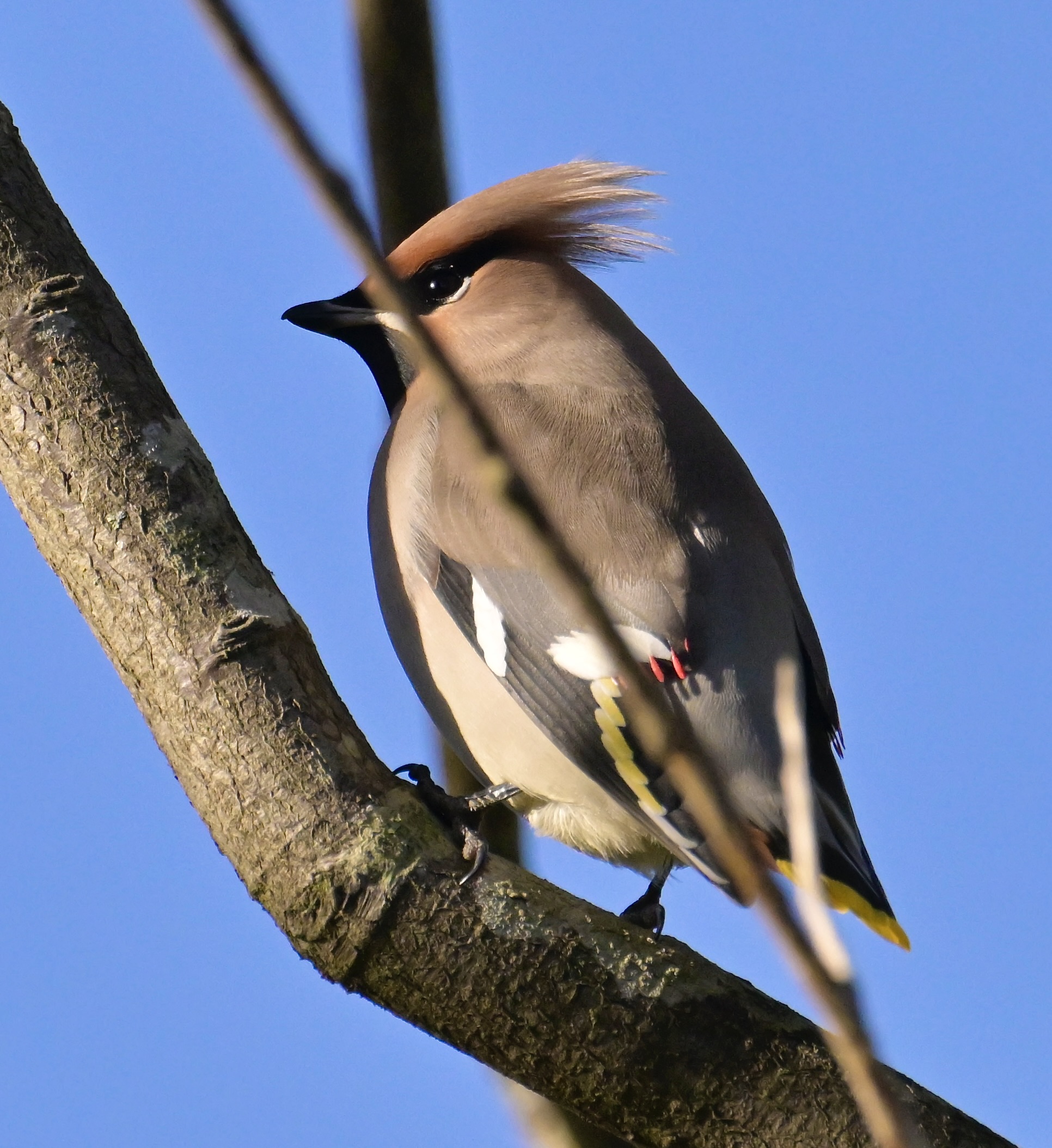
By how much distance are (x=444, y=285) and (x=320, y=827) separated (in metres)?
2.23

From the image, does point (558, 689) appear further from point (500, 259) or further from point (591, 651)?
point (500, 259)

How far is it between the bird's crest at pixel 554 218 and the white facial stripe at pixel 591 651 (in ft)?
4.50

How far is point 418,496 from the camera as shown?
13.0ft

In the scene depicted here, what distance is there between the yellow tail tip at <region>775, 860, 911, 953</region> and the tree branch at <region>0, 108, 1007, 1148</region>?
43 cm

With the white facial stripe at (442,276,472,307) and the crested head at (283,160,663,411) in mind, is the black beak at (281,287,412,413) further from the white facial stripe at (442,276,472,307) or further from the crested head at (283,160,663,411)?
the white facial stripe at (442,276,472,307)

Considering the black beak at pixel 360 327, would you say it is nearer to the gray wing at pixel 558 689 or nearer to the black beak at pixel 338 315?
the black beak at pixel 338 315

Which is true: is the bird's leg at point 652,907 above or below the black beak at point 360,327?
below

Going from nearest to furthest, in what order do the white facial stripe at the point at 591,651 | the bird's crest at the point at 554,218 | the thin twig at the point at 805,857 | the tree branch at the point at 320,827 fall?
the thin twig at the point at 805,857 < the tree branch at the point at 320,827 < the white facial stripe at the point at 591,651 < the bird's crest at the point at 554,218

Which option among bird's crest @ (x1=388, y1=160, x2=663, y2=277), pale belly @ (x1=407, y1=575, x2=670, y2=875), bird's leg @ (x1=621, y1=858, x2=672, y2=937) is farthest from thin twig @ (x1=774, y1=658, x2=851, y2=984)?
bird's crest @ (x1=388, y1=160, x2=663, y2=277)

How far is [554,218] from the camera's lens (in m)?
4.65

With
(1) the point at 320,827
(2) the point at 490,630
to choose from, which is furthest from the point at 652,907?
(1) the point at 320,827

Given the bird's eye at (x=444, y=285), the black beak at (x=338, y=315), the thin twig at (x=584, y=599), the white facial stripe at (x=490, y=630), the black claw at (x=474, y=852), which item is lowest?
the thin twig at (x=584, y=599)

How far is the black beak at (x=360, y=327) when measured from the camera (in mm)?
4633

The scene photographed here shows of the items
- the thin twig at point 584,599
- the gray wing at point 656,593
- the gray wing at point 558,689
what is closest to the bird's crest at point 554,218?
the gray wing at point 656,593
